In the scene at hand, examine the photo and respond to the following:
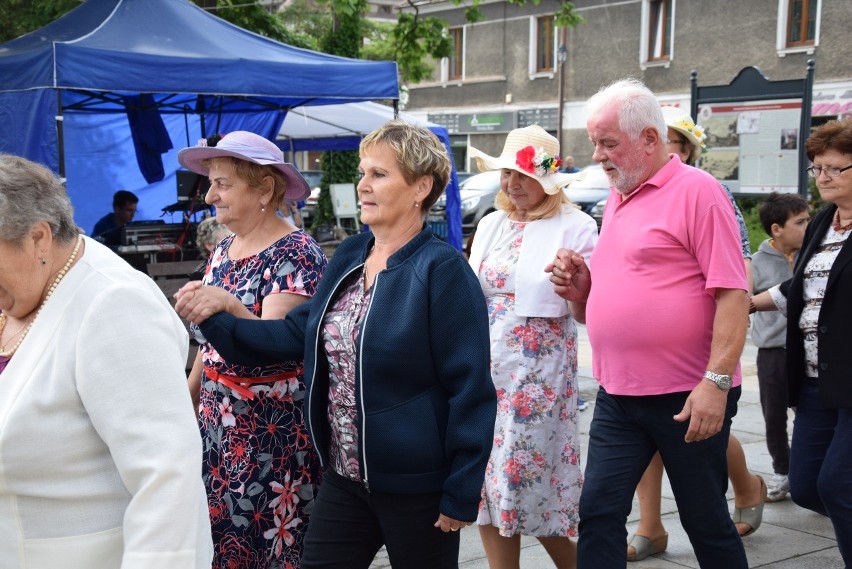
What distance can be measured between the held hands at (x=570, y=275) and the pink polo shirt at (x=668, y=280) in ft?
0.79

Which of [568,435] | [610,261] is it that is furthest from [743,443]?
[610,261]

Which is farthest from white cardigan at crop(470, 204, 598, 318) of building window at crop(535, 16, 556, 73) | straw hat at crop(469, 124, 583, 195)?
building window at crop(535, 16, 556, 73)

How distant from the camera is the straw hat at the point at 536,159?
14.5 feet

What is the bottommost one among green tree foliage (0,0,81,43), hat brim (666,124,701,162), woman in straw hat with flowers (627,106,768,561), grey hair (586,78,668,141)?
woman in straw hat with flowers (627,106,768,561)

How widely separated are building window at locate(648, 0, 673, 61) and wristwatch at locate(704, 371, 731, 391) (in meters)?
31.2

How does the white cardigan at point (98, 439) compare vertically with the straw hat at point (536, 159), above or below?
Result: below

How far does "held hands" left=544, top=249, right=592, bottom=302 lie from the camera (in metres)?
3.90

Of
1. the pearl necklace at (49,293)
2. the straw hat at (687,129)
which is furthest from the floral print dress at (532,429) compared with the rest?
the pearl necklace at (49,293)

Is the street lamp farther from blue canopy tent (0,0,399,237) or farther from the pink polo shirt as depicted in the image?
the pink polo shirt

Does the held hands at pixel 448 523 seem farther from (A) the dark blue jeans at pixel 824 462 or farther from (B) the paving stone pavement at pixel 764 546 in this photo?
(B) the paving stone pavement at pixel 764 546

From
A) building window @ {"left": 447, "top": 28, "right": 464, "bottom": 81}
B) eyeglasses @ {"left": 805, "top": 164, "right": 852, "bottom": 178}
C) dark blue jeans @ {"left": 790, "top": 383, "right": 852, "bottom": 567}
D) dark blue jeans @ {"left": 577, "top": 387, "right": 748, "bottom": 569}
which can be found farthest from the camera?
building window @ {"left": 447, "top": 28, "right": 464, "bottom": 81}

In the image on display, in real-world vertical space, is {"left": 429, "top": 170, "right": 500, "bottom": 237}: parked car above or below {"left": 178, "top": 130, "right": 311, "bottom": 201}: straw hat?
below

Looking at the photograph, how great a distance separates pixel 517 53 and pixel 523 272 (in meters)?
34.6

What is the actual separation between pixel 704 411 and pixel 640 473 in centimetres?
41
